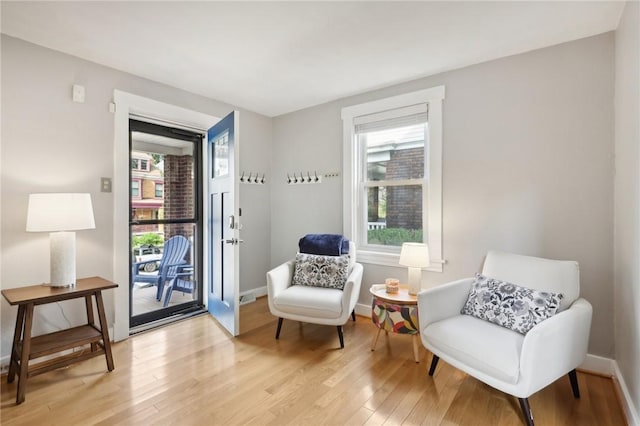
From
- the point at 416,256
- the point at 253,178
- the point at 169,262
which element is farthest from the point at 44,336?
the point at 416,256

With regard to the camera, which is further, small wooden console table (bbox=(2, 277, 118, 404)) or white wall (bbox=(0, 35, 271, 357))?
white wall (bbox=(0, 35, 271, 357))

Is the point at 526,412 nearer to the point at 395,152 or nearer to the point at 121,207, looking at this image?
the point at 395,152

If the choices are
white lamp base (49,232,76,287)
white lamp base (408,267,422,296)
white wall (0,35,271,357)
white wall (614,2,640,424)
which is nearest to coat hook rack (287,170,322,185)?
white lamp base (408,267,422,296)

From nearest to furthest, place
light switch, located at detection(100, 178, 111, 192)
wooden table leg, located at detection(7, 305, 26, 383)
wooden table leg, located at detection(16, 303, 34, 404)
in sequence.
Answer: wooden table leg, located at detection(16, 303, 34, 404), wooden table leg, located at detection(7, 305, 26, 383), light switch, located at detection(100, 178, 111, 192)

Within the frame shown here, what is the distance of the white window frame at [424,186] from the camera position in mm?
2738

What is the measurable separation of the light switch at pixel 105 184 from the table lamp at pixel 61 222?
0.39 m

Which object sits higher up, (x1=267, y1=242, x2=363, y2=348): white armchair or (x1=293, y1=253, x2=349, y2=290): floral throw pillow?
(x1=293, y1=253, x2=349, y2=290): floral throw pillow

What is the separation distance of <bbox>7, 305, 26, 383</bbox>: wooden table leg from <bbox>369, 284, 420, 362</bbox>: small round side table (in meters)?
2.45

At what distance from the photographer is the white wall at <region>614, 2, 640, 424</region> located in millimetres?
1595

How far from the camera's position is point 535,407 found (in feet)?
5.80

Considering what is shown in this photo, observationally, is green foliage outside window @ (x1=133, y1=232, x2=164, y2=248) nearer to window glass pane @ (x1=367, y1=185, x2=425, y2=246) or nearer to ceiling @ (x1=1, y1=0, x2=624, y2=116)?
ceiling @ (x1=1, y1=0, x2=624, y2=116)

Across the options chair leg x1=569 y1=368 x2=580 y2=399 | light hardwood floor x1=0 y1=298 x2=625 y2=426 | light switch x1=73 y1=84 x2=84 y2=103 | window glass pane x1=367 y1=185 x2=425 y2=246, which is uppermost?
light switch x1=73 y1=84 x2=84 y2=103

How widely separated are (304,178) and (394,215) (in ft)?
4.02

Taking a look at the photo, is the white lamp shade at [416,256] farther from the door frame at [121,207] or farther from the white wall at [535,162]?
the door frame at [121,207]
